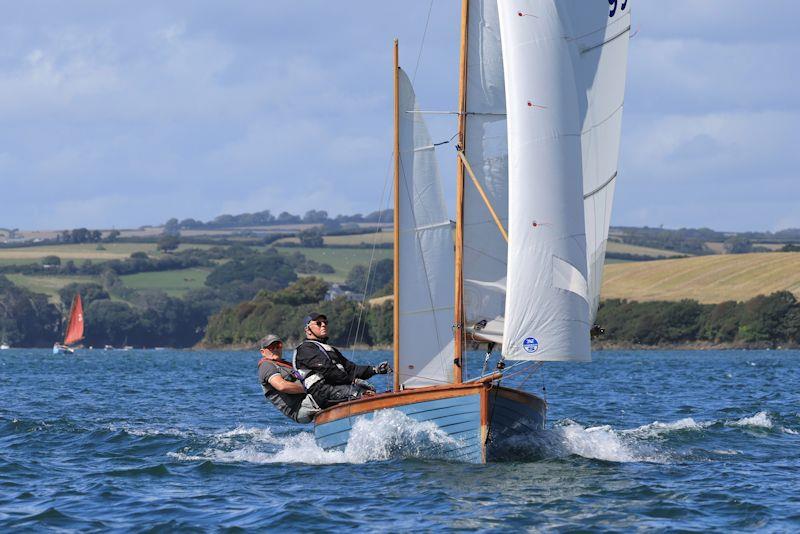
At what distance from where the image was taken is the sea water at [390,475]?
15.8m

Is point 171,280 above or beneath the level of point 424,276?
beneath

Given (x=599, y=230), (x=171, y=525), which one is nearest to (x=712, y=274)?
(x=599, y=230)

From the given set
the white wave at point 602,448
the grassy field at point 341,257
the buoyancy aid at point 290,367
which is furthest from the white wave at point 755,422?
the grassy field at point 341,257

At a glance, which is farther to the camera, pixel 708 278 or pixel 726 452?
pixel 708 278

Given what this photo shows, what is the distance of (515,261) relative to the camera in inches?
750

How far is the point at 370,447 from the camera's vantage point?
20.2m

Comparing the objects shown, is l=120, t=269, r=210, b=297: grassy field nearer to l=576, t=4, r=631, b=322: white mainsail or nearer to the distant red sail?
the distant red sail

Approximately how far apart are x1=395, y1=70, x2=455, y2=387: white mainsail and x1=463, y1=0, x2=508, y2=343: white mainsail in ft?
1.83

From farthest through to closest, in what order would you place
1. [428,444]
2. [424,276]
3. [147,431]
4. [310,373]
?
[147,431] → [424,276] → [310,373] → [428,444]

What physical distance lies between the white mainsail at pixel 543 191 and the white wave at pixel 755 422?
863cm

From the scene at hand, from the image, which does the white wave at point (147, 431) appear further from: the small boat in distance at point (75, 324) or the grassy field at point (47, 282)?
the grassy field at point (47, 282)

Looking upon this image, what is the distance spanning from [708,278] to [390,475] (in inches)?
4571

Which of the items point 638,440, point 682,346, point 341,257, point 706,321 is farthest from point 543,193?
point 341,257

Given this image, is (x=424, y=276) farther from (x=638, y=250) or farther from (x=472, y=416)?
(x=638, y=250)
